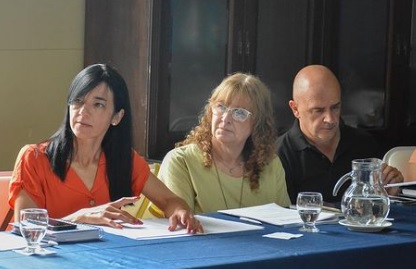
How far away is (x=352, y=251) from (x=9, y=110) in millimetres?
2740

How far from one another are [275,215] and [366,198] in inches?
11.9

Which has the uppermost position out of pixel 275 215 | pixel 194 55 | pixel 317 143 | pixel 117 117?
pixel 194 55

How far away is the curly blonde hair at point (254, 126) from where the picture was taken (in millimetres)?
3285

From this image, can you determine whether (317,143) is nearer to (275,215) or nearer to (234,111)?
(234,111)

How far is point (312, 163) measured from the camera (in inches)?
145

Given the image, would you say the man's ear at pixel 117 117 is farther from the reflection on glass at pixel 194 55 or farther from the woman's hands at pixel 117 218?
the reflection on glass at pixel 194 55

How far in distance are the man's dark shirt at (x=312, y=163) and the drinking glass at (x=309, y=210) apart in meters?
0.90

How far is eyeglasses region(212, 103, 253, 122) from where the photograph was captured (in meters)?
3.27

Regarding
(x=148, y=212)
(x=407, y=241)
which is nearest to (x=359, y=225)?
(x=407, y=241)

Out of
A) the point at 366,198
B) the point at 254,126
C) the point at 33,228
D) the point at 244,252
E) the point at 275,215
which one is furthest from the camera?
the point at 254,126

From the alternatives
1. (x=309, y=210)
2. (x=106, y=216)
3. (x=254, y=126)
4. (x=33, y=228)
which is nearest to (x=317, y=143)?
(x=254, y=126)

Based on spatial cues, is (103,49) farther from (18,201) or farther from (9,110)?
(18,201)

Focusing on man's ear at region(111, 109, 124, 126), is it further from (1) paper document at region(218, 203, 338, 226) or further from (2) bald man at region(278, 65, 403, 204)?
(2) bald man at region(278, 65, 403, 204)

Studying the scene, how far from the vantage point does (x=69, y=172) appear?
115 inches
